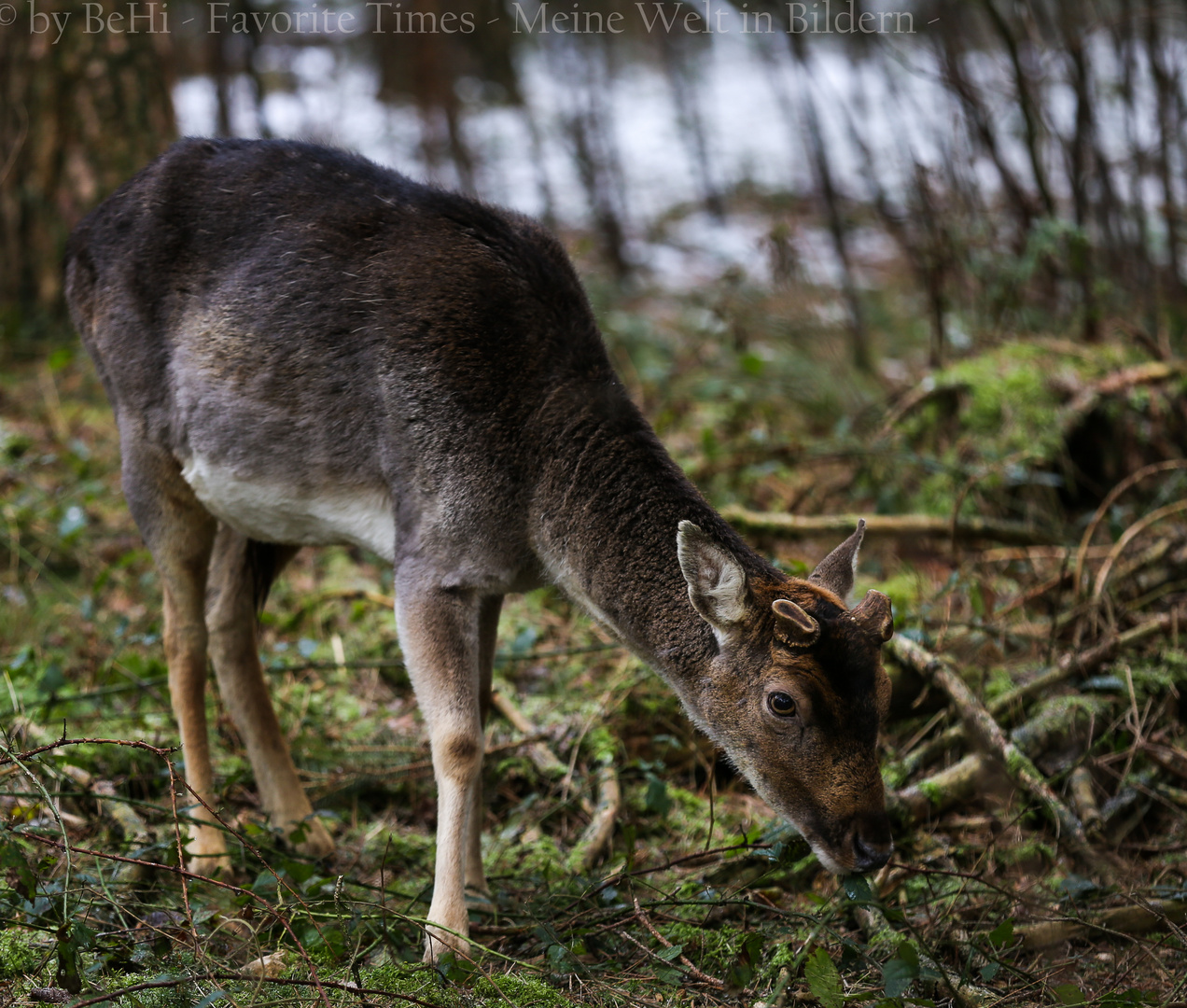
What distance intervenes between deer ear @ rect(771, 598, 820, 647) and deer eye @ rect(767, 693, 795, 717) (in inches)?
8.6

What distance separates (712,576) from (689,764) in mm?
2043

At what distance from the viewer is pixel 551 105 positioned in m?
23.2

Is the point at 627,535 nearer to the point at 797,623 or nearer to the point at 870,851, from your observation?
the point at 797,623

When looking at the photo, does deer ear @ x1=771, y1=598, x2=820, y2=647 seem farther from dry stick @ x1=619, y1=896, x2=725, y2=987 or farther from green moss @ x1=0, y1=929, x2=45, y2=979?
green moss @ x1=0, y1=929, x2=45, y2=979

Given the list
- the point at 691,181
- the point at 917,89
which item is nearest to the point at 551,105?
the point at 691,181

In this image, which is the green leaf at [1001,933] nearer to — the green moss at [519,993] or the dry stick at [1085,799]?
the dry stick at [1085,799]

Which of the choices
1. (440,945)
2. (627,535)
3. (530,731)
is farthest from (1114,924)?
(530,731)

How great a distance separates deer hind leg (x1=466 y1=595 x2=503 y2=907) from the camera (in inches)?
189

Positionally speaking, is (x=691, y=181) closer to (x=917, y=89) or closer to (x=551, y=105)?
(x=551, y=105)

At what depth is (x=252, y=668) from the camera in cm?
566

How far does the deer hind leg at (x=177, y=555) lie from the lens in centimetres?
543

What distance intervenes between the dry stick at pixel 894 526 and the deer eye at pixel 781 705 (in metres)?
2.98

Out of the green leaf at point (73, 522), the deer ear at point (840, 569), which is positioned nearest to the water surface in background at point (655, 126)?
the green leaf at point (73, 522)

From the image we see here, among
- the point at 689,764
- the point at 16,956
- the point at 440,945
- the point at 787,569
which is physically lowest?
the point at 689,764
